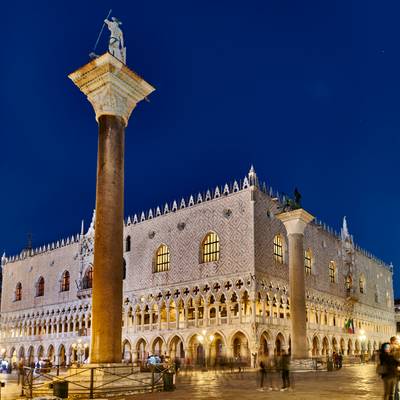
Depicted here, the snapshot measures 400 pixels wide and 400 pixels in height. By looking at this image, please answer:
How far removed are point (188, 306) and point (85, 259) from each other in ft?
41.8

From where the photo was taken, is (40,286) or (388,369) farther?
(40,286)

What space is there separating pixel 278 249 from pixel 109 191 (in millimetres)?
25073

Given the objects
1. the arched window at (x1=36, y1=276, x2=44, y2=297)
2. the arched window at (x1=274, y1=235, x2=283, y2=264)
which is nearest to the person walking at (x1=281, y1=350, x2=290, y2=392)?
the arched window at (x1=274, y1=235, x2=283, y2=264)

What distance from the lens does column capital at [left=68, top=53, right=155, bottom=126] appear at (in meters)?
14.4

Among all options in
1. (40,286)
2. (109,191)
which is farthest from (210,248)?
(109,191)

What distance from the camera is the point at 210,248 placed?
36.6m

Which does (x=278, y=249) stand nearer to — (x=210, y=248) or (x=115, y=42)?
(x=210, y=248)

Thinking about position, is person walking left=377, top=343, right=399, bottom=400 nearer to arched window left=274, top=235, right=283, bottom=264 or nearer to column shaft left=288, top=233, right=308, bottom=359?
column shaft left=288, top=233, right=308, bottom=359

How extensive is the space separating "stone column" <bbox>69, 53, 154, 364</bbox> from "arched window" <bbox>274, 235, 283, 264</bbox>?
76.5 ft

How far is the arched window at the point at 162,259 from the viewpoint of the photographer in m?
39.2

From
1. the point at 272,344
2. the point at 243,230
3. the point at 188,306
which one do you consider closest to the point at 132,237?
the point at 188,306

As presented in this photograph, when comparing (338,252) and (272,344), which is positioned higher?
(338,252)

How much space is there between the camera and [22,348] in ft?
163

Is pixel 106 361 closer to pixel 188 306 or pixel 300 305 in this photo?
pixel 300 305
